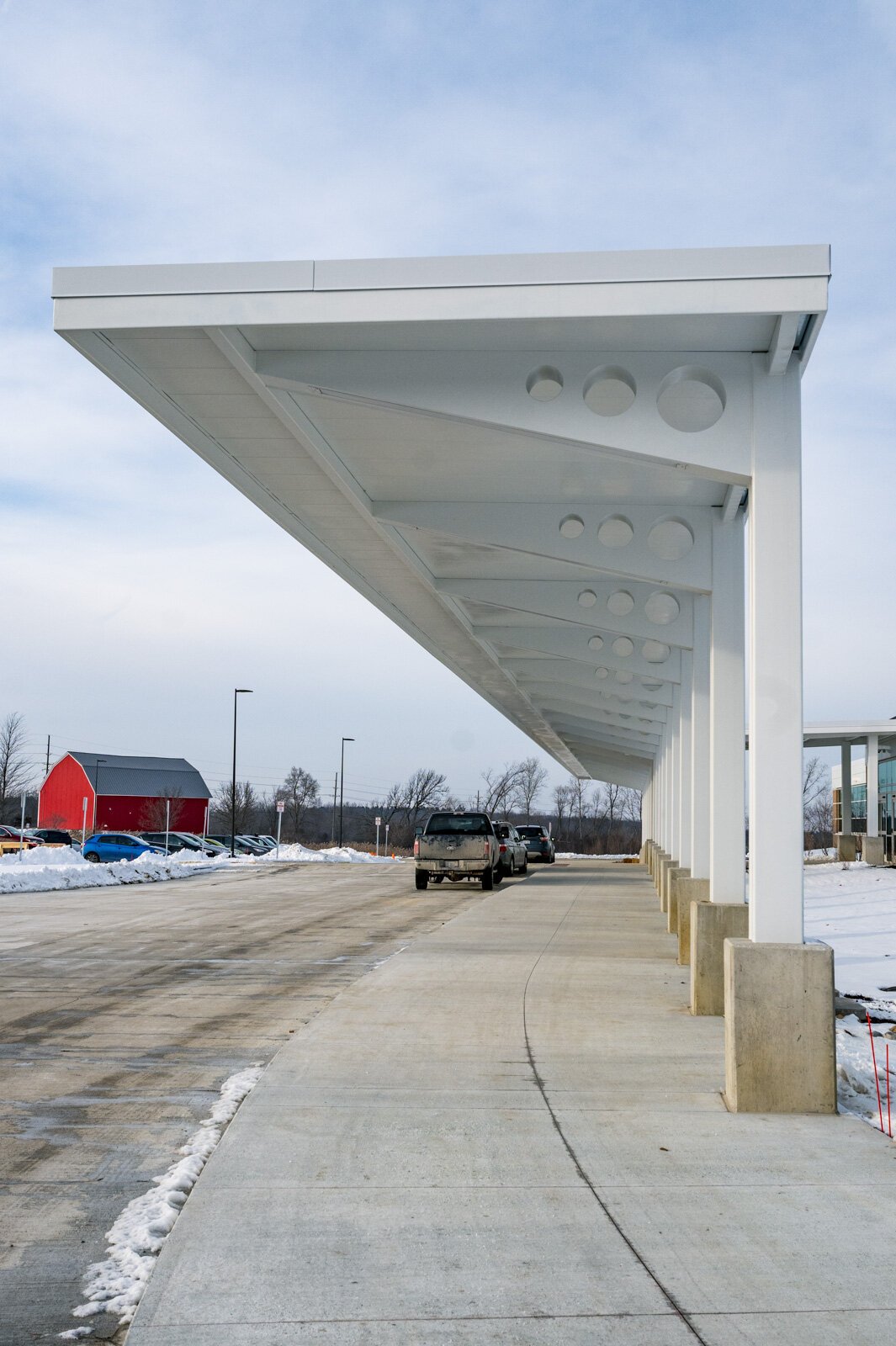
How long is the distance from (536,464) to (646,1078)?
593 centimetres

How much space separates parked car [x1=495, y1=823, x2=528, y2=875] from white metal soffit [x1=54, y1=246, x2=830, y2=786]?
20473mm

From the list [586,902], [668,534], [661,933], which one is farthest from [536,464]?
[586,902]

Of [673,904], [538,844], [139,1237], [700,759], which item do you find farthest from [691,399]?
[538,844]

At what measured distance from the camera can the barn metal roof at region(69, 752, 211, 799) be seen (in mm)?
87188

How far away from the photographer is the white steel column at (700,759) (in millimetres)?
14242

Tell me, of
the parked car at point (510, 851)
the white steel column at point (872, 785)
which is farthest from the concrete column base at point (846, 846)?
the parked car at point (510, 851)

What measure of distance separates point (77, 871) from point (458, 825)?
11.0 m

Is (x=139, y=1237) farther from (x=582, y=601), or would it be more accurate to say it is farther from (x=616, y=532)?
(x=582, y=601)

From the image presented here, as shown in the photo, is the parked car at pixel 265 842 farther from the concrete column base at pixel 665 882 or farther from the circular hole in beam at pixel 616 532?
the circular hole in beam at pixel 616 532

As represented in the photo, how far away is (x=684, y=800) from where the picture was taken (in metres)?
18.4

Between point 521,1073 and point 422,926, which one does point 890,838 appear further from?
point 521,1073

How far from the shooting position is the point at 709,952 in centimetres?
1062

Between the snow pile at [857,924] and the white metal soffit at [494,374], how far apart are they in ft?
22.1

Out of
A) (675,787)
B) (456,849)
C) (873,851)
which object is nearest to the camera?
(675,787)
